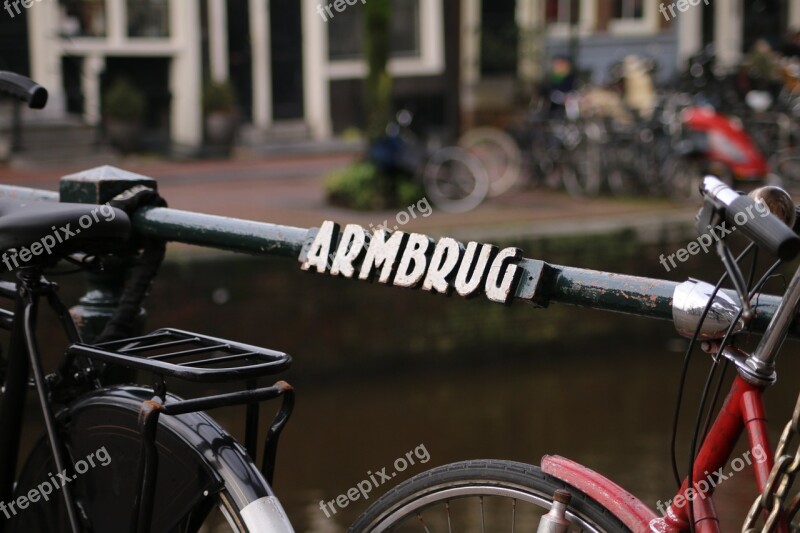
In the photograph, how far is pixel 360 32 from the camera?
1501 cm

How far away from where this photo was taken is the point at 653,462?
5.73 m

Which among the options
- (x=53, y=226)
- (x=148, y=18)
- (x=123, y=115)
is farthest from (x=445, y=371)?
(x=148, y=18)

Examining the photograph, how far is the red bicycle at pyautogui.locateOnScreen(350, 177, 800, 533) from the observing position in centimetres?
110

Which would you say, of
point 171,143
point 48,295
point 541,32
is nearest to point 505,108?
point 541,32

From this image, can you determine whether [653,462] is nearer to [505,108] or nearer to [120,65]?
[120,65]

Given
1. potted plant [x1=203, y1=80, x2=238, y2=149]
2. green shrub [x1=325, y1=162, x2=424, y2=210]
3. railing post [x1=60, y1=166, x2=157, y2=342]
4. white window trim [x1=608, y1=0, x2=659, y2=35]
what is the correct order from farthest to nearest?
white window trim [x1=608, y1=0, x2=659, y2=35]
potted plant [x1=203, y1=80, x2=238, y2=149]
green shrub [x1=325, y1=162, x2=424, y2=210]
railing post [x1=60, y1=166, x2=157, y2=342]

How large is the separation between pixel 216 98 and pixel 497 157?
4.39m

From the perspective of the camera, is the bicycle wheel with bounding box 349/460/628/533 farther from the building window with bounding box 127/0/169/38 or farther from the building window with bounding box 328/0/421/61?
the building window with bounding box 328/0/421/61

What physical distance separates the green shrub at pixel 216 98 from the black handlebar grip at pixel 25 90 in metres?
11.5

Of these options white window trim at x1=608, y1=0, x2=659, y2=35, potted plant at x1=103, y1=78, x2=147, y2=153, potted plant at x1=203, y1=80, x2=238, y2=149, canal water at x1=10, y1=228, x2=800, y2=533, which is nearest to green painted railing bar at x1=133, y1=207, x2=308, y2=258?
canal water at x1=10, y1=228, x2=800, y2=533

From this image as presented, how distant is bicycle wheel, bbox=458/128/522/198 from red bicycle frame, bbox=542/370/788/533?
8.81 m

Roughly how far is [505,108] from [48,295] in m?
14.4

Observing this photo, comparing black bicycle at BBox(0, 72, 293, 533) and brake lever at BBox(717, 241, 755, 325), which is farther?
black bicycle at BBox(0, 72, 293, 533)

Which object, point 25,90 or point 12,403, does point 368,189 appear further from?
point 12,403
